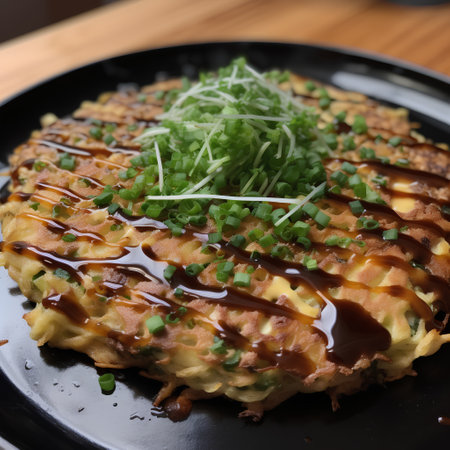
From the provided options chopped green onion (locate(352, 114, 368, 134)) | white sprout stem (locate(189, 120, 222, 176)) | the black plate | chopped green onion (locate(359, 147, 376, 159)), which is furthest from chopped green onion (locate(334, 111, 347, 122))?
the black plate

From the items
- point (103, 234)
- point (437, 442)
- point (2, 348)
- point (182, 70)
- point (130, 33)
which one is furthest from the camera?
point (130, 33)

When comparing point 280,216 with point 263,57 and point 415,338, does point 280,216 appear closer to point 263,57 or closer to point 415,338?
point 415,338

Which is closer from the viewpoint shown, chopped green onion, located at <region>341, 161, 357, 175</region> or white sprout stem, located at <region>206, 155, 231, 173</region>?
white sprout stem, located at <region>206, 155, 231, 173</region>

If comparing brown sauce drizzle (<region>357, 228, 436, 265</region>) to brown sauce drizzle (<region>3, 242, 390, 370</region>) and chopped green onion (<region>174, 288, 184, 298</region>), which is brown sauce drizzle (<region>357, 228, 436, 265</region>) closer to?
brown sauce drizzle (<region>3, 242, 390, 370</region>)

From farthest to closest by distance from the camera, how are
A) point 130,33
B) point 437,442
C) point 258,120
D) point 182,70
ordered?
point 130,33, point 182,70, point 258,120, point 437,442

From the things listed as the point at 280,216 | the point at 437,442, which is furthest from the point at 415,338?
the point at 280,216

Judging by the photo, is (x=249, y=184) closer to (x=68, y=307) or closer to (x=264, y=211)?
(x=264, y=211)
